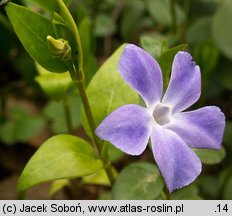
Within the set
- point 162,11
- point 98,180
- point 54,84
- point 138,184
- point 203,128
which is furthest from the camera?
point 162,11

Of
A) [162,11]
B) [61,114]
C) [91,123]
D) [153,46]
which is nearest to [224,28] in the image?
[162,11]

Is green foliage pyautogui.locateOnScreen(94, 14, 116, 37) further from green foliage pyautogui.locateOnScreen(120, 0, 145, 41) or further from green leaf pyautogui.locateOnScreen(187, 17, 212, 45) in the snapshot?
green leaf pyautogui.locateOnScreen(187, 17, 212, 45)

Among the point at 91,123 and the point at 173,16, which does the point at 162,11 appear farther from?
the point at 91,123

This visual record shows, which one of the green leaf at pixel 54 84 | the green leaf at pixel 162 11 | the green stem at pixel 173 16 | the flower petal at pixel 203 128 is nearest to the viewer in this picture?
the flower petal at pixel 203 128

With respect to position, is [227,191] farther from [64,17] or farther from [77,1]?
[77,1]

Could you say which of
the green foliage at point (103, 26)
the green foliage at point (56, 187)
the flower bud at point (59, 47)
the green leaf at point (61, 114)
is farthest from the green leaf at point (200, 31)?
the flower bud at point (59, 47)

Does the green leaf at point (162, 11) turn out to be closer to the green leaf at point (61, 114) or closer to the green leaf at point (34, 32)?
the green leaf at point (61, 114)
